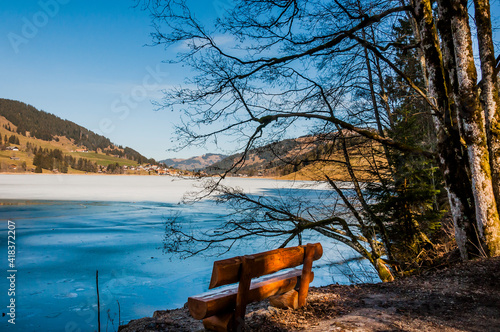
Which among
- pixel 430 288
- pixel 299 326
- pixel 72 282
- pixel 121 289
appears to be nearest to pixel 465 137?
pixel 430 288

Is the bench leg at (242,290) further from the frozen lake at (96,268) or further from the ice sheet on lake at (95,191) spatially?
the ice sheet on lake at (95,191)

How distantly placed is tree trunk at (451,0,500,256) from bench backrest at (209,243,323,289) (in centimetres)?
308

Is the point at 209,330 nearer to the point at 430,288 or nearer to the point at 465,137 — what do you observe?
the point at 430,288

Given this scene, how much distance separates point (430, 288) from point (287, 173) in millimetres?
4177

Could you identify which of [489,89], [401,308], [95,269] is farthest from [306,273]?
[95,269]

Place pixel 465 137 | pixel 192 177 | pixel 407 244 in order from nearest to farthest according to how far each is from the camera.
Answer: pixel 465 137, pixel 192 177, pixel 407 244

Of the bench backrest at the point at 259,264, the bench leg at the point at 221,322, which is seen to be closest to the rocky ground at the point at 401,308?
the bench leg at the point at 221,322

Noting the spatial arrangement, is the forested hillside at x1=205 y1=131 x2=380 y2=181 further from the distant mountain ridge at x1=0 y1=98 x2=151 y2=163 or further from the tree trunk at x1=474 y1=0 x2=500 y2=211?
the distant mountain ridge at x1=0 y1=98 x2=151 y2=163

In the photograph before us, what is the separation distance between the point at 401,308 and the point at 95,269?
1032cm

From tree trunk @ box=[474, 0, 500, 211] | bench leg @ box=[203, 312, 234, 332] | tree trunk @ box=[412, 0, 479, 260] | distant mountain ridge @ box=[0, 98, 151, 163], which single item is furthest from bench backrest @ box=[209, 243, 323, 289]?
distant mountain ridge @ box=[0, 98, 151, 163]

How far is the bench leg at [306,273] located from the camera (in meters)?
4.01

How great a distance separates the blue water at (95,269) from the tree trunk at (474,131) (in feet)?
16.1

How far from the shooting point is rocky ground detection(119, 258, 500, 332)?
339cm

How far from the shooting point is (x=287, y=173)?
314 inches
